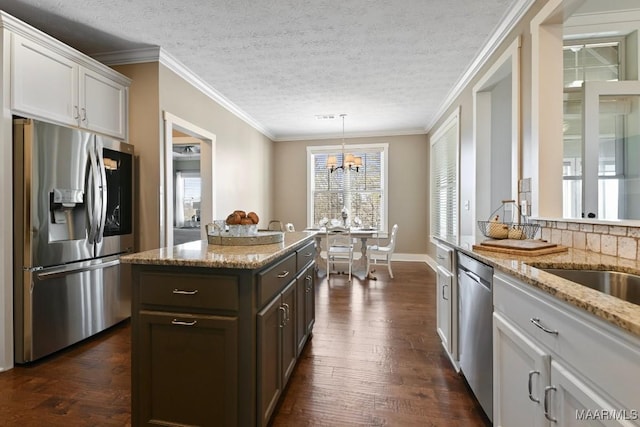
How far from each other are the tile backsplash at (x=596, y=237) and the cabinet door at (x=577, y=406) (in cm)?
84

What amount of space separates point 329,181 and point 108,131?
14.6ft

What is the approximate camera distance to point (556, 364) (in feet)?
3.17

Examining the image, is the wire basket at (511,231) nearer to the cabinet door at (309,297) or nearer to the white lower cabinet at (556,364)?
the white lower cabinet at (556,364)

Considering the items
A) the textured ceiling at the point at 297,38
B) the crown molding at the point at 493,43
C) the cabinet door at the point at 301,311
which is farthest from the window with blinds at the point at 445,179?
the cabinet door at the point at 301,311

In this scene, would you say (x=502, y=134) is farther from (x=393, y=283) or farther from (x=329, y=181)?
(x=329, y=181)

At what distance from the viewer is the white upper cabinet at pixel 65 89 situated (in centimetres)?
222

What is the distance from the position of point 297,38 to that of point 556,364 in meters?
3.08

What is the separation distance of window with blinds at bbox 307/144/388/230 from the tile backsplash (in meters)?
4.54

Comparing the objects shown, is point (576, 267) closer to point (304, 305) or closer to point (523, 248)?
point (523, 248)

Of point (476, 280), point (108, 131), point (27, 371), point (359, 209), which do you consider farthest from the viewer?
point (359, 209)

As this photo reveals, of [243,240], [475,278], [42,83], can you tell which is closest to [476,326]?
[475,278]

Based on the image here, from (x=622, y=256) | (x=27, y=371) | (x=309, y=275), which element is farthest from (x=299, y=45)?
(x=27, y=371)

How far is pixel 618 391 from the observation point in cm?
71

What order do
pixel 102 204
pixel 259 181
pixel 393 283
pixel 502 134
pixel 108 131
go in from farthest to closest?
1. pixel 259 181
2. pixel 393 283
3. pixel 502 134
4. pixel 108 131
5. pixel 102 204
